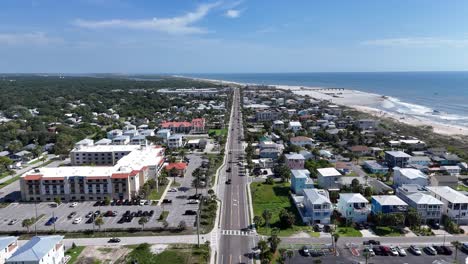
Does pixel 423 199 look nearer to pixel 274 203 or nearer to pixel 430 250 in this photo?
pixel 430 250

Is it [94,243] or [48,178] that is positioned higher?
[48,178]

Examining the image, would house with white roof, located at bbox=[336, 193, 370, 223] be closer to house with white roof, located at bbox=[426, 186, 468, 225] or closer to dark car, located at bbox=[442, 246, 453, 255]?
dark car, located at bbox=[442, 246, 453, 255]

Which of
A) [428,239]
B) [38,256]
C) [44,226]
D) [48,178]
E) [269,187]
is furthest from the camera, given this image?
[269,187]

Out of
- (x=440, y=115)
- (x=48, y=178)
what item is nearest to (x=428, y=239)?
(x=48, y=178)

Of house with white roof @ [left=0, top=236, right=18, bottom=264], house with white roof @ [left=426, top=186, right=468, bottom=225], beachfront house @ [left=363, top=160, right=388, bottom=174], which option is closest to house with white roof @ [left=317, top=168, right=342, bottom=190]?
beachfront house @ [left=363, top=160, right=388, bottom=174]

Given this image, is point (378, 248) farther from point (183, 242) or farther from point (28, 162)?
point (28, 162)

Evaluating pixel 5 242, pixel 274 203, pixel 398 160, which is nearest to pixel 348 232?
pixel 274 203

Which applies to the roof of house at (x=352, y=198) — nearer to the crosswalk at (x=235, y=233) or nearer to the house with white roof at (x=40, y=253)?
the crosswalk at (x=235, y=233)

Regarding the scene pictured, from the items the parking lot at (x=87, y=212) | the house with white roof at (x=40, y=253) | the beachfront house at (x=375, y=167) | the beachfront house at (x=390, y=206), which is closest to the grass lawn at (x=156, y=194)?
the parking lot at (x=87, y=212)
